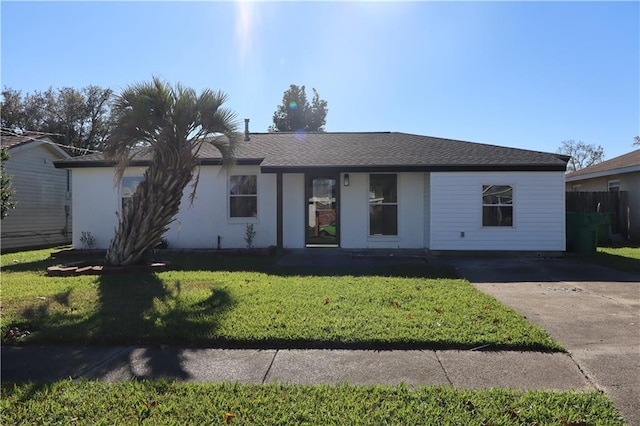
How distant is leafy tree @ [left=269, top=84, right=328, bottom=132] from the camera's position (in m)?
39.4

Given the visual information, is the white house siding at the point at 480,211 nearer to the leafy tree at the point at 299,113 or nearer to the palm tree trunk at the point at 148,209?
the palm tree trunk at the point at 148,209

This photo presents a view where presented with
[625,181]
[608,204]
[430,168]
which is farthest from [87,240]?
[625,181]

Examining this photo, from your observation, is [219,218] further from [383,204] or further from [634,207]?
[634,207]

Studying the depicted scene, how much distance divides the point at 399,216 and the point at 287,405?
32.9 feet

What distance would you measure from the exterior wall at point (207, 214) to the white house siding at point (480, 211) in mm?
4971

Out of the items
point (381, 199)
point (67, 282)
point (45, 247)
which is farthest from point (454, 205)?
point (45, 247)

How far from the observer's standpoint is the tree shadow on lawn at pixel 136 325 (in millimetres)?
4152

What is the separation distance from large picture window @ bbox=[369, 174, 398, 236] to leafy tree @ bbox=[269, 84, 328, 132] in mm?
27220

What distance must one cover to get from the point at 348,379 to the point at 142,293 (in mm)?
4631

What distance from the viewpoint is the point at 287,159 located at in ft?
41.3

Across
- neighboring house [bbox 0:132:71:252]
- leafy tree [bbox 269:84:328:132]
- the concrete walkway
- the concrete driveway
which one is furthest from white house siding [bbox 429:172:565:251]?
leafy tree [bbox 269:84:328:132]

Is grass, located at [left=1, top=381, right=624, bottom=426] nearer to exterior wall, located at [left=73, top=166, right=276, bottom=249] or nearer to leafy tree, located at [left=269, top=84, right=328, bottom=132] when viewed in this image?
exterior wall, located at [left=73, top=166, right=276, bottom=249]

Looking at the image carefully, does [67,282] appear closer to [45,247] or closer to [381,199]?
[381,199]

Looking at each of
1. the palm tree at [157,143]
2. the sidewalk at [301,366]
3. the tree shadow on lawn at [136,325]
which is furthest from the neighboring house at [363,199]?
the sidewalk at [301,366]
